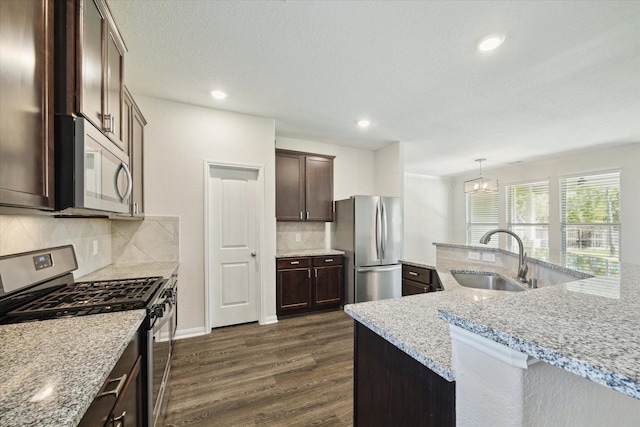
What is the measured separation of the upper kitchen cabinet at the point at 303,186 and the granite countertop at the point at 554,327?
284cm

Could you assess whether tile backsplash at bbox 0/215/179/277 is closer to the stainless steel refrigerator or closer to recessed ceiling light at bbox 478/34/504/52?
the stainless steel refrigerator

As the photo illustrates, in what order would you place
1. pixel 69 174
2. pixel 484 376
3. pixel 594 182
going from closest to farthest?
pixel 484 376, pixel 69 174, pixel 594 182

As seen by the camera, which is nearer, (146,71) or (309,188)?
(146,71)

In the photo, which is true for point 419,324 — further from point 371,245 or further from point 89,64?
point 371,245

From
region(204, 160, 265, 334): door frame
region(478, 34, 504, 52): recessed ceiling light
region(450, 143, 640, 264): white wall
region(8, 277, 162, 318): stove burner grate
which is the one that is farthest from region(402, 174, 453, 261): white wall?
region(8, 277, 162, 318): stove burner grate

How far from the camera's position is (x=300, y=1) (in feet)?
5.27

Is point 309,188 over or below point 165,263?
over

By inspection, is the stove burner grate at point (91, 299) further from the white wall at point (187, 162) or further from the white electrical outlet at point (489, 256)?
the white electrical outlet at point (489, 256)

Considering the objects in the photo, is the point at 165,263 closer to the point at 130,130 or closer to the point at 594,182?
the point at 130,130

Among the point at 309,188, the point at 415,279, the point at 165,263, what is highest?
the point at 309,188

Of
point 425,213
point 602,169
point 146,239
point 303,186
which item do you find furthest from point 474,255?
point 425,213

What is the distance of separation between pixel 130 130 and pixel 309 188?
2340 mm

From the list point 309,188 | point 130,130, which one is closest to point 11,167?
point 130,130

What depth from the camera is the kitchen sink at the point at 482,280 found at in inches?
81.4
